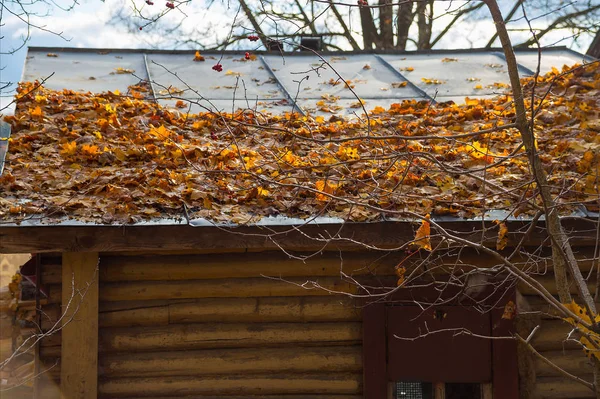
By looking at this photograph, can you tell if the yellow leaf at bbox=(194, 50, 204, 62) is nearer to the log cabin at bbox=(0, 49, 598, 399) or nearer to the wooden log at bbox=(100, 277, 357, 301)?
the log cabin at bbox=(0, 49, 598, 399)

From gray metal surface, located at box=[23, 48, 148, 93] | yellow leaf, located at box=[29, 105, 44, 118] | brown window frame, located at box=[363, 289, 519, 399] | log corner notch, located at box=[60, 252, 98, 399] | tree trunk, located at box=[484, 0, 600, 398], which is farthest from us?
gray metal surface, located at box=[23, 48, 148, 93]

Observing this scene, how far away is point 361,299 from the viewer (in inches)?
209

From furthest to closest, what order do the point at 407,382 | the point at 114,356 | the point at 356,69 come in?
the point at 356,69 < the point at 407,382 < the point at 114,356

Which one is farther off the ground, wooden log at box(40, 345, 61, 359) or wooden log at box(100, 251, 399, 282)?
wooden log at box(100, 251, 399, 282)

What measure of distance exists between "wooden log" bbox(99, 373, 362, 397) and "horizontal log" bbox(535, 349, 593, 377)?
137 centimetres

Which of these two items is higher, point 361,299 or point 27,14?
point 27,14

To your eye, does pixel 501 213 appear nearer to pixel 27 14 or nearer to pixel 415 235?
pixel 415 235

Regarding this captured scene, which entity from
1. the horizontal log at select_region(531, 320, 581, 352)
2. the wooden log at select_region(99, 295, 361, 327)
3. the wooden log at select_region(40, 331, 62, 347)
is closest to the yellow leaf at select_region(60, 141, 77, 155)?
the wooden log at select_region(99, 295, 361, 327)

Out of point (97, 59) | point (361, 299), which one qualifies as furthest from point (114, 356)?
point (97, 59)

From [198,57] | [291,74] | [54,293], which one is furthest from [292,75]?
[54,293]

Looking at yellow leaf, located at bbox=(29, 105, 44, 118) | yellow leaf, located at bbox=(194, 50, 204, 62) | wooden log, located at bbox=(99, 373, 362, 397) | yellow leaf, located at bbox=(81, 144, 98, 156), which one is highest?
yellow leaf, located at bbox=(194, 50, 204, 62)

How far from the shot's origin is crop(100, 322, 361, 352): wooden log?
5195mm

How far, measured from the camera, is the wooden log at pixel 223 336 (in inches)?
205

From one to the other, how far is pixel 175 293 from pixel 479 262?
223cm
